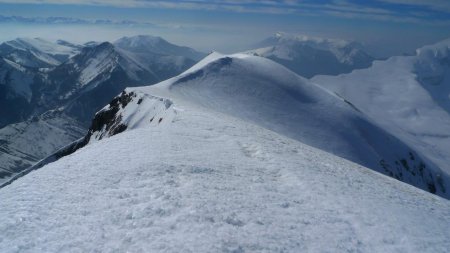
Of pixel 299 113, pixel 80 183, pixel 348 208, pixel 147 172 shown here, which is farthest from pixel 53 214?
pixel 299 113

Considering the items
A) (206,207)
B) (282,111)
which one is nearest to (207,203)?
(206,207)

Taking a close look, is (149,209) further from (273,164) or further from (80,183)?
(273,164)

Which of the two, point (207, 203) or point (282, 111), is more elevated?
point (207, 203)

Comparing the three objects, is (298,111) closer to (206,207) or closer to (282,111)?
(282,111)

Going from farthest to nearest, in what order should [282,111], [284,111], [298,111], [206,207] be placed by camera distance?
[298,111]
[284,111]
[282,111]
[206,207]

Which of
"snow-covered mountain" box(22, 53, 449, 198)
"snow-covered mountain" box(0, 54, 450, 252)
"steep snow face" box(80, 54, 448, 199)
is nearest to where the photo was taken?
"snow-covered mountain" box(0, 54, 450, 252)

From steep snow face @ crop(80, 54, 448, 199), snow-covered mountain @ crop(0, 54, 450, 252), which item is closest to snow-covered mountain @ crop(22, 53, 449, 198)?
steep snow face @ crop(80, 54, 448, 199)

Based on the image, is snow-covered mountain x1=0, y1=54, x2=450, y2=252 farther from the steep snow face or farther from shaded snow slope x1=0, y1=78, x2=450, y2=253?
the steep snow face
